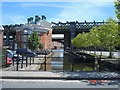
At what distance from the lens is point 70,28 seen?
13362 centimetres

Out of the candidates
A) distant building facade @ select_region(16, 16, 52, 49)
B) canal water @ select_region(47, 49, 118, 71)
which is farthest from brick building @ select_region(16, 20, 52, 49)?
canal water @ select_region(47, 49, 118, 71)

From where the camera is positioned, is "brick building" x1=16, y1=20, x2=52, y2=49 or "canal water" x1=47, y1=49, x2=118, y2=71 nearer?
"canal water" x1=47, y1=49, x2=118, y2=71

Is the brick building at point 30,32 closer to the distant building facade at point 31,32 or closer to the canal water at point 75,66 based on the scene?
the distant building facade at point 31,32

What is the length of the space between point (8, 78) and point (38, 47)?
240 feet

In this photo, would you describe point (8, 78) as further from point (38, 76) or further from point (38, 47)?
point (38, 47)

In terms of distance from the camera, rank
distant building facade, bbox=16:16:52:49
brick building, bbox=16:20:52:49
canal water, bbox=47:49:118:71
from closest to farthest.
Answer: canal water, bbox=47:49:118:71 < distant building facade, bbox=16:16:52:49 < brick building, bbox=16:20:52:49

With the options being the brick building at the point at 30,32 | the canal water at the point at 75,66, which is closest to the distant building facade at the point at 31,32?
the brick building at the point at 30,32

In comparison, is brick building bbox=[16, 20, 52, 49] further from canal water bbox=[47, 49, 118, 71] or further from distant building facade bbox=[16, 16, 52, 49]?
canal water bbox=[47, 49, 118, 71]

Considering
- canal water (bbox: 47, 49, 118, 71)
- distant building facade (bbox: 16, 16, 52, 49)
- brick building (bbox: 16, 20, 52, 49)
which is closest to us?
canal water (bbox: 47, 49, 118, 71)

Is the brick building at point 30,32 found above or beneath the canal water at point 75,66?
above

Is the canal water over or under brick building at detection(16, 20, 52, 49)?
under

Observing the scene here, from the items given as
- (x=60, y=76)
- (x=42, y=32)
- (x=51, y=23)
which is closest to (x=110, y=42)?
(x=60, y=76)

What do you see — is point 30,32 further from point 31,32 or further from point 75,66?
point 75,66

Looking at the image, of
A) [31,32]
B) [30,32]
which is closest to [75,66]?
[31,32]
